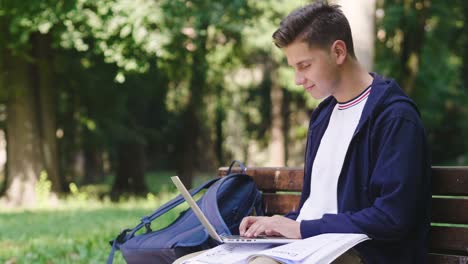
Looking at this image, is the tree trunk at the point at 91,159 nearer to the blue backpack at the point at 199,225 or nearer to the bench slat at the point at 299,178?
the bench slat at the point at 299,178

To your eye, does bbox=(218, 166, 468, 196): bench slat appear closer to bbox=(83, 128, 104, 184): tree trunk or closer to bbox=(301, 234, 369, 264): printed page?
bbox=(301, 234, 369, 264): printed page

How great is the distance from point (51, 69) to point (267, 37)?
4.67 meters

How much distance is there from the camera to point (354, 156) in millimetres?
3025

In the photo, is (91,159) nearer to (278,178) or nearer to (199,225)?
(278,178)

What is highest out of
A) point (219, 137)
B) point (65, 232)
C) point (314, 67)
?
point (314, 67)

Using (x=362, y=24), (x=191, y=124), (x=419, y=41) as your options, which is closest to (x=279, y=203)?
(x=362, y=24)

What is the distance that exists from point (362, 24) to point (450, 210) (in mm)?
3540

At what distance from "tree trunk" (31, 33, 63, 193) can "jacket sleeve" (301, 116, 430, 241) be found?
13888mm

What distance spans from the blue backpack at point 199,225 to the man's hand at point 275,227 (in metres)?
0.34

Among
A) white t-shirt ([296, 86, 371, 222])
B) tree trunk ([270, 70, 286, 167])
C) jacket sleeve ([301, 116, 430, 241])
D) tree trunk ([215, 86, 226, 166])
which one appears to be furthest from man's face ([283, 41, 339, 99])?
tree trunk ([215, 86, 226, 166])

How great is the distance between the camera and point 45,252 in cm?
671

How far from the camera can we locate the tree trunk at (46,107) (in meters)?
16.1

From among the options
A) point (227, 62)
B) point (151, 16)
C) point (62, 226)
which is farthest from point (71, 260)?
point (227, 62)

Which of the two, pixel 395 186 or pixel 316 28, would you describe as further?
pixel 316 28
